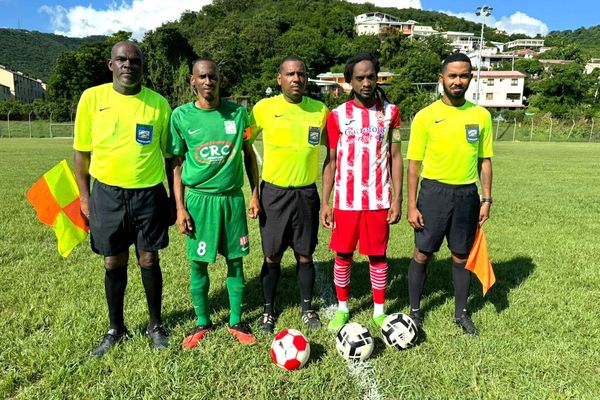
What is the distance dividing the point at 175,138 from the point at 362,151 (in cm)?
143

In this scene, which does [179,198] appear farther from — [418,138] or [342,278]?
[418,138]

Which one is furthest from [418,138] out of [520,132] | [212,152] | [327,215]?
[520,132]

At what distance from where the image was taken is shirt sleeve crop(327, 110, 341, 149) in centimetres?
342

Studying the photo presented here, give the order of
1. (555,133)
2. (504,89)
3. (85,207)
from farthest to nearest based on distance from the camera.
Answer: (504,89), (555,133), (85,207)

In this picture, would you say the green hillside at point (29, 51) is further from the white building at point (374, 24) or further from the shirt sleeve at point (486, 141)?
the shirt sleeve at point (486, 141)

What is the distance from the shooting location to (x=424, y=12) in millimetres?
157250

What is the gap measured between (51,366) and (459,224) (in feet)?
10.5

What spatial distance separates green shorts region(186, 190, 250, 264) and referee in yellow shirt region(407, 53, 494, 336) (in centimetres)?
140

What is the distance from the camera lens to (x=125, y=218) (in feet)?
10.1

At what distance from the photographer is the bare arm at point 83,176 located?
308cm

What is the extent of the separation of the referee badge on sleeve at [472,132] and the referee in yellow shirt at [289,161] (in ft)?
3.69

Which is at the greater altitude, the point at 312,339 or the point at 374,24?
the point at 374,24

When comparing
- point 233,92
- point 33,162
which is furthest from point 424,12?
point 33,162

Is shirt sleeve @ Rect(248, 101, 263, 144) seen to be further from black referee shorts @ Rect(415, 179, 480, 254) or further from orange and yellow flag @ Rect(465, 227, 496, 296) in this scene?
orange and yellow flag @ Rect(465, 227, 496, 296)
